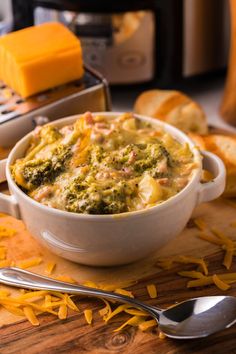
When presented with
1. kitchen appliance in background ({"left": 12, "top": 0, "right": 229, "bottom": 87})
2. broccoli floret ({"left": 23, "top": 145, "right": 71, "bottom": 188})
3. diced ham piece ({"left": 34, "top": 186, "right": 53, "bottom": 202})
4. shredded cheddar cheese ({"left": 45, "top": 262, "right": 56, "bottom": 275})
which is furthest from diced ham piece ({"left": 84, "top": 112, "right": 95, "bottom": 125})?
kitchen appliance in background ({"left": 12, "top": 0, "right": 229, "bottom": 87})

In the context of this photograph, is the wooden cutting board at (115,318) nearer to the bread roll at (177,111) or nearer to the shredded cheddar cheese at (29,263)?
the shredded cheddar cheese at (29,263)

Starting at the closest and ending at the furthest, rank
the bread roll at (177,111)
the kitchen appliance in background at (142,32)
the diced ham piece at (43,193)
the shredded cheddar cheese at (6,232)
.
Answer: the diced ham piece at (43,193) → the shredded cheddar cheese at (6,232) → the bread roll at (177,111) → the kitchen appliance in background at (142,32)

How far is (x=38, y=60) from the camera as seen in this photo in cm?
185

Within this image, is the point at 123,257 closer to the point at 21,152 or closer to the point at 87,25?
the point at 21,152

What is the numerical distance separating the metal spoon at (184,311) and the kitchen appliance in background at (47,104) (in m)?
0.53

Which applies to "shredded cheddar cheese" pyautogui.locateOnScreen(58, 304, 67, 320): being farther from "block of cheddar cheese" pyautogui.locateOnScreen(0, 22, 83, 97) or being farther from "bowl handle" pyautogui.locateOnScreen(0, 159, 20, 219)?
"block of cheddar cheese" pyautogui.locateOnScreen(0, 22, 83, 97)

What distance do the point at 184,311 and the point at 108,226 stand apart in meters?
0.22

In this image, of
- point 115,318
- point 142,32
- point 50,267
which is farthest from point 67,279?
point 142,32

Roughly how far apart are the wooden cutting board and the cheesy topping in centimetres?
19

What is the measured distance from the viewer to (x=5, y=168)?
156 centimetres

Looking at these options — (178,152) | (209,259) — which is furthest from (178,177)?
(209,259)

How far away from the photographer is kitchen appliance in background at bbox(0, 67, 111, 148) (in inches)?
71.6

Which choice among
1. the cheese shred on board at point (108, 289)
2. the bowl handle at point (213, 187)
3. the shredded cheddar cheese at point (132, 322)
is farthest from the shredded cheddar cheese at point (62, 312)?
the bowl handle at point (213, 187)

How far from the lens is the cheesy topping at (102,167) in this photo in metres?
1.37
